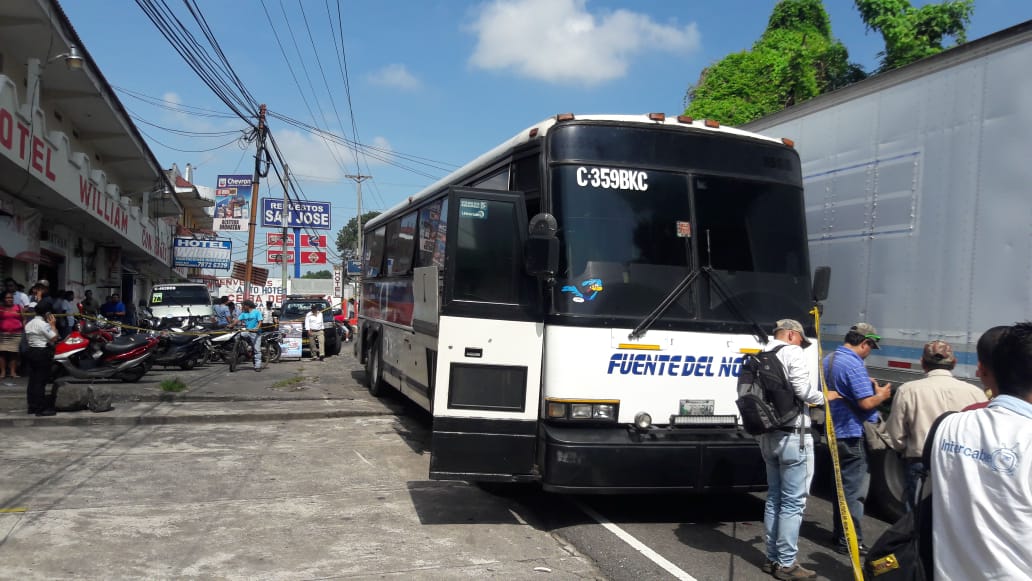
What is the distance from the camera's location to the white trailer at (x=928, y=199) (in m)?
5.95

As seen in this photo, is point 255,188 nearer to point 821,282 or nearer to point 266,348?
point 266,348

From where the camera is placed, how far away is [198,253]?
36.4 meters

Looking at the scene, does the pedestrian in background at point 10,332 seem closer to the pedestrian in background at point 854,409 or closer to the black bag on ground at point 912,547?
the pedestrian in background at point 854,409

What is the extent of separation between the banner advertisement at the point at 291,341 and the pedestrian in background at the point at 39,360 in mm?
10712

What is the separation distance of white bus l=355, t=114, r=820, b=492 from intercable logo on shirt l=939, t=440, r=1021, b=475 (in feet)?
11.8

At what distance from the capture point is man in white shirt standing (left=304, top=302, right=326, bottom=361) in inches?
875

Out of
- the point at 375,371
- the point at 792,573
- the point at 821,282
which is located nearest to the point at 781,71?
the point at 375,371

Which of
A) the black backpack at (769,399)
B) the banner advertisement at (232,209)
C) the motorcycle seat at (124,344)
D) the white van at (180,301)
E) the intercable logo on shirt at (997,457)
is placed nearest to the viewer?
the intercable logo on shirt at (997,457)

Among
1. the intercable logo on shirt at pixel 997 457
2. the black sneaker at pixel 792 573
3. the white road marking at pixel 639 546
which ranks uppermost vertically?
the intercable logo on shirt at pixel 997 457

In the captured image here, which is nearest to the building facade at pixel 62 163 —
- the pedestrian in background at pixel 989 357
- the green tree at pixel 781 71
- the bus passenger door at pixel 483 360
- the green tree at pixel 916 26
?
the bus passenger door at pixel 483 360

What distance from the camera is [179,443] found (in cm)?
972

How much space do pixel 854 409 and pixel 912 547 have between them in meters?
3.55

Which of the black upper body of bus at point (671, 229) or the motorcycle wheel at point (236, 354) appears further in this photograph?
the motorcycle wheel at point (236, 354)

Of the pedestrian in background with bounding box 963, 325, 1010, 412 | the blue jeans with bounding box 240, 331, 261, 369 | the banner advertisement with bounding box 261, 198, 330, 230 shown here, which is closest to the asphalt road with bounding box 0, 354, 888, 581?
the pedestrian in background with bounding box 963, 325, 1010, 412
